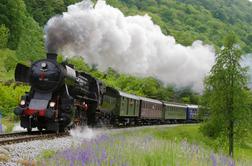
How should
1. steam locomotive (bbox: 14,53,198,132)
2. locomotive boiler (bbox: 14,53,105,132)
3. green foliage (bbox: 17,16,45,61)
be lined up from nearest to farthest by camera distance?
locomotive boiler (bbox: 14,53,105,132) → steam locomotive (bbox: 14,53,198,132) → green foliage (bbox: 17,16,45,61)

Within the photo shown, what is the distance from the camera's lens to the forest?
56219 millimetres

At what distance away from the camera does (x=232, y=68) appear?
37.0 m

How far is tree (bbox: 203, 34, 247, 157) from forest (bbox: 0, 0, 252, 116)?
157 inches

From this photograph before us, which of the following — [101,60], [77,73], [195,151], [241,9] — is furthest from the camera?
[241,9]

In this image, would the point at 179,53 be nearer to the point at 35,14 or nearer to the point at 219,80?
the point at 219,80

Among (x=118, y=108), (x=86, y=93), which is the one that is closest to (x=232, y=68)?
(x=118, y=108)

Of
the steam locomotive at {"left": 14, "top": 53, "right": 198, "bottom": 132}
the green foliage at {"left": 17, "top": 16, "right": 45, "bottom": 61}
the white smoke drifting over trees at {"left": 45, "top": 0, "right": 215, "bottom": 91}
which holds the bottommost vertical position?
the steam locomotive at {"left": 14, "top": 53, "right": 198, "bottom": 132}

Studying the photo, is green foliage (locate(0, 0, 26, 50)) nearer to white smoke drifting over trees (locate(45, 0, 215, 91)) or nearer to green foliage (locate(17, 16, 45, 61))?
green foliage (locate(17, 16, 45, 61))

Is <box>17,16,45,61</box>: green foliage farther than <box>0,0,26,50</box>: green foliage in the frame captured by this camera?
Yes

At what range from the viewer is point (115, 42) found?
2884 cm

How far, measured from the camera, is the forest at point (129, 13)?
56219mm

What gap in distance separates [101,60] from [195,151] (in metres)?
20.8

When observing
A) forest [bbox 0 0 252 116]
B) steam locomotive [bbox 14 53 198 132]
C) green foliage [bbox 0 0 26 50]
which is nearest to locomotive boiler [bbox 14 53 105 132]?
steam locomotive [bbox 14 53 198 132]

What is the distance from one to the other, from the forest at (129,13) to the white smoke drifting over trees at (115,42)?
2.50 meters
